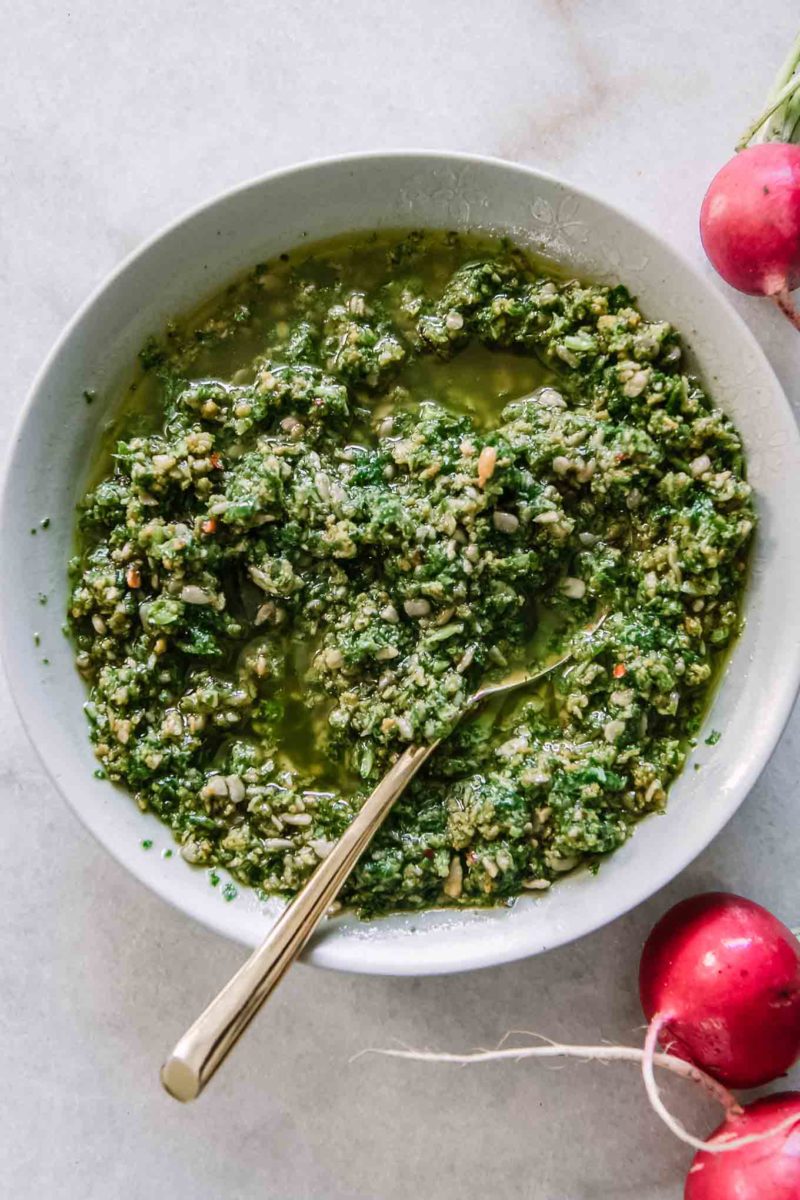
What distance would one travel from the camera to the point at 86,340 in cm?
320

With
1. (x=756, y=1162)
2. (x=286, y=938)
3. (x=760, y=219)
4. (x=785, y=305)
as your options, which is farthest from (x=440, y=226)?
(x=756, y=1162)

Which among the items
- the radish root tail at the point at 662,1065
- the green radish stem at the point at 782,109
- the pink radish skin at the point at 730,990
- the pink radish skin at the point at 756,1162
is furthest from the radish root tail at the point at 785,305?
the pink radish skin at the point at 756,1162

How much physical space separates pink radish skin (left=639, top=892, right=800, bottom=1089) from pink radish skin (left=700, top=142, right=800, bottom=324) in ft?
6.39

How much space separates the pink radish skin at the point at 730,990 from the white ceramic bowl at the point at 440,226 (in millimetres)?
339

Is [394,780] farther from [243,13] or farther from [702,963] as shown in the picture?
[243,13]

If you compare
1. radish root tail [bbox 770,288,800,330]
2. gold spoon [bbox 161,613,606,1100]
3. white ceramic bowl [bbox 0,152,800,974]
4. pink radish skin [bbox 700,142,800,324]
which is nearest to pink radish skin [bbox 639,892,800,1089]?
white ceramic bowl [bbox 0,152,800,974]

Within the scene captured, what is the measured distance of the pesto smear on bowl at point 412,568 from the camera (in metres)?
3.17

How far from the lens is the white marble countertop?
3559mm

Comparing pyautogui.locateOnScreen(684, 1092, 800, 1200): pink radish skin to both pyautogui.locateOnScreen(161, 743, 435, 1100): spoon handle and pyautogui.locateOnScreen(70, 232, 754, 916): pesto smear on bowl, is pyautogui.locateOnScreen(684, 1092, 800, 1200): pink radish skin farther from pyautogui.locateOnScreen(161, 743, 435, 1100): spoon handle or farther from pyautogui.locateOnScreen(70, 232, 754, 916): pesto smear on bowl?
pyautogui.locateOnScreen(161, 743, 435, 1100): spoon handle

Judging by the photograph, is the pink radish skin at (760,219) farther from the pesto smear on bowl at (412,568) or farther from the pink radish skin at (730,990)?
the pink radish skin at (730,990)

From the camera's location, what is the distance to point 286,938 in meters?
2.94

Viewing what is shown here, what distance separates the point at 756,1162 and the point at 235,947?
5.76 ft

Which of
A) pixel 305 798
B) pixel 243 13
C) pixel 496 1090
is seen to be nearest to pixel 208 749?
pixel 305 798

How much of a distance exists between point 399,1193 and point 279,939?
129 centimetres
